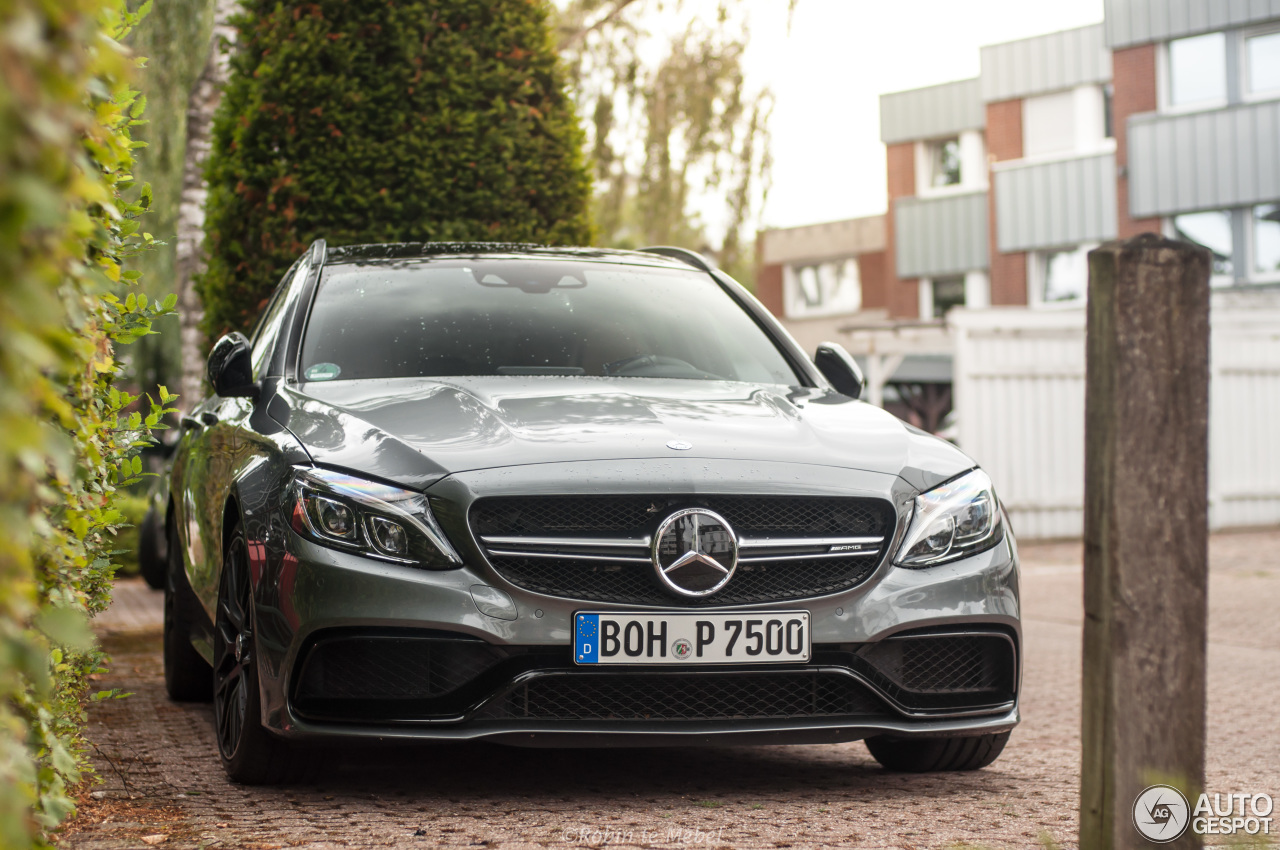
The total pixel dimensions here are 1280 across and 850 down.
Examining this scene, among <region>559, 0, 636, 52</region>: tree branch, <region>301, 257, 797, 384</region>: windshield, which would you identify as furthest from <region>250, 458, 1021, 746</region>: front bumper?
<region>559, 0, 636, 52</region>: tree branch

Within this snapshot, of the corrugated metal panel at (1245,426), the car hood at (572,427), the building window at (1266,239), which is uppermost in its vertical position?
the building window at (1266,239)

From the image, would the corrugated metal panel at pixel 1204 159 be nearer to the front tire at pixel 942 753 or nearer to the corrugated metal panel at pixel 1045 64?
the corrugated metal panel at pixel 1045 64

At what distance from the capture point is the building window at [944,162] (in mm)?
34000

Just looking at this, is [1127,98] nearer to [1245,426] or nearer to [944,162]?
[944,162]

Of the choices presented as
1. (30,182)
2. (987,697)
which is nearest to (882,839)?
(987,697)

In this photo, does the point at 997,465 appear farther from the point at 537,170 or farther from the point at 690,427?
the point at 690,427

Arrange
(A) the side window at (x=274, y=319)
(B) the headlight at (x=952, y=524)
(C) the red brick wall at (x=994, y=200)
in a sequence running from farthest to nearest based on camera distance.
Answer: (C) the red brick wall at (x=994, y=200), (A) the side window at (x=274, y=319), (B) the headlight at (x=952, y=524)

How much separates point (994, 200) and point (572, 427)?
2682cm

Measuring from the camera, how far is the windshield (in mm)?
4902

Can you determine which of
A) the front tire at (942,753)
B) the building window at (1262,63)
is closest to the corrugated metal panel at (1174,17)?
the building window at (1262,63)

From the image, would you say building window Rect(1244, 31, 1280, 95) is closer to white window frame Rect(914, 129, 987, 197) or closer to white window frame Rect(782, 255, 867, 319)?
white window frame Rect(914, 129, 987, 197)

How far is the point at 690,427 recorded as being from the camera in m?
4.12

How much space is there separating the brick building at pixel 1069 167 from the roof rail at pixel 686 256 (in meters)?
10.2

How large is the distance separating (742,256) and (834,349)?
19.2 metres
